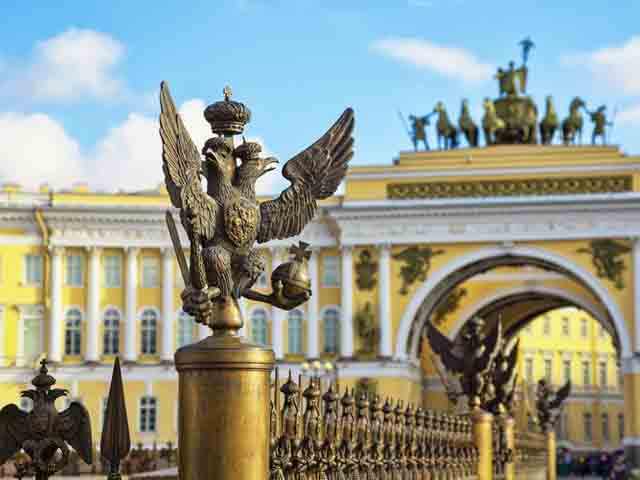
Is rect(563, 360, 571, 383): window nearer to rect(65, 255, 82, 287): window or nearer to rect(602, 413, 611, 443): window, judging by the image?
rect(602, 413, 611, 443): window

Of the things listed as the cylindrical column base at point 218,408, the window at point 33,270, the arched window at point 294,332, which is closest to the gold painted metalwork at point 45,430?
the cylindrical column base at point 218,408

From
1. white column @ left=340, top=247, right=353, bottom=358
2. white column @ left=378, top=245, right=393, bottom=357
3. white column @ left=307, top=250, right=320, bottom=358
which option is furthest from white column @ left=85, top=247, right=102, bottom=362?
white column @ left=378, top=245, right=393, bottom=357

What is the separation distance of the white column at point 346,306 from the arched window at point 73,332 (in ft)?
28.9

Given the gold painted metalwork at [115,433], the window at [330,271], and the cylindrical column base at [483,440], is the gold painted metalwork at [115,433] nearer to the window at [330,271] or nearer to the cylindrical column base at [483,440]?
the cylindrical column base at [483,440]

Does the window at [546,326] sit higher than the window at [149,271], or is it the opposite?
the window at [149,271]

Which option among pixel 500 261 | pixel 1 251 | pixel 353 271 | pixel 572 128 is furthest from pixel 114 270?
pixel 572 128

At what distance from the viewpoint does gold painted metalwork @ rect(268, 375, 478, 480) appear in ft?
23.5

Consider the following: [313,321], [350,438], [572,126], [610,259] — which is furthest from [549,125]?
[350,438]

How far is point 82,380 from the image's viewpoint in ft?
155

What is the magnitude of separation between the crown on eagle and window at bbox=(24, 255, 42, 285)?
42531 millimetres

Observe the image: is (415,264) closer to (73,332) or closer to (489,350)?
(73,332)

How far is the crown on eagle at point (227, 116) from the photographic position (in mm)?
6145

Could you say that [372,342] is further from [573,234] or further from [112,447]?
[112,447]

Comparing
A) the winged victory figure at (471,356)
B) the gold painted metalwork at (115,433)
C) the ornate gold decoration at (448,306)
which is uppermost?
the ornate gold decoration at (448,306)
